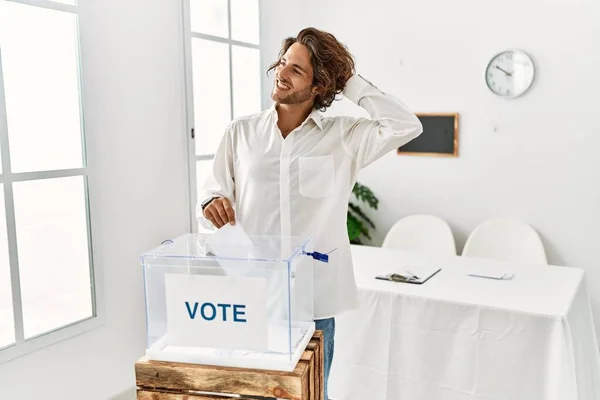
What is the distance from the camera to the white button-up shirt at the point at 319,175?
1639 mm

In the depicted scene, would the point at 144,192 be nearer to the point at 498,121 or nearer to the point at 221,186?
the point at 221,186

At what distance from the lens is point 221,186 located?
171cm

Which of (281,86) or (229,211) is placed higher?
(281,86)

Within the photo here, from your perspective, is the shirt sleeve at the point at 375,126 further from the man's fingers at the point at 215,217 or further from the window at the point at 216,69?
the window at the point at 216,69

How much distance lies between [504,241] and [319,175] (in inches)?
89.5

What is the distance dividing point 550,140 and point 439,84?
2.53 feet

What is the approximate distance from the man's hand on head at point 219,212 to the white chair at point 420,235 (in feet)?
7.50

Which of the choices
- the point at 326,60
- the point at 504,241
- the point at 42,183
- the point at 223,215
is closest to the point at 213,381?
the point at 223,215

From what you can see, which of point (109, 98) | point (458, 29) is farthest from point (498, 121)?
point (109, 98)

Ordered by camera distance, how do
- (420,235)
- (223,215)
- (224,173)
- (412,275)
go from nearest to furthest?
1. (223,215)
2. (224,173)
3. (412,275)
4. (420,235)

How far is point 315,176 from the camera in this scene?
1638mm

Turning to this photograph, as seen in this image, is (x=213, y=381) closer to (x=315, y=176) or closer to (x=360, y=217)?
(x=315, y=176)

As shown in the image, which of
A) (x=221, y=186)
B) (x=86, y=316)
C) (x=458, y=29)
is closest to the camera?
(x=221, y=186)

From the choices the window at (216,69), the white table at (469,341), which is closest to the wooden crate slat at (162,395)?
the white table at (469,341)
